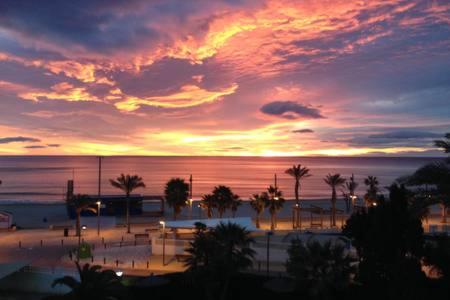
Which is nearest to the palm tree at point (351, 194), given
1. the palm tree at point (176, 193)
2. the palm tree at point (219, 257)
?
the palm tree at point (176, 193)

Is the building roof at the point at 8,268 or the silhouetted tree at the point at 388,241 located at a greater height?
the silhouetted tree at the point at 388,241

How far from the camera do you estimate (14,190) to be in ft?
448

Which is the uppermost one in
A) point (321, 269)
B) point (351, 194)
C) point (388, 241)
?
point (351, 194)

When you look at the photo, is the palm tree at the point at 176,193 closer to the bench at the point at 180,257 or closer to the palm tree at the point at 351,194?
the bench at the point at 180,257

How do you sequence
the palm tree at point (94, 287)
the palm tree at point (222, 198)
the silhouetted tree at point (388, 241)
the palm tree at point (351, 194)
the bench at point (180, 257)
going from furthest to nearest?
the palm tree at point (351, 194)
the palm tree at point (222, 198)
the bench at point (180, 257)
the silhouetted tree at point (388, 241)
the palm tree at point (94, 287)

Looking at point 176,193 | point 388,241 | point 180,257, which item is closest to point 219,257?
point 388,241

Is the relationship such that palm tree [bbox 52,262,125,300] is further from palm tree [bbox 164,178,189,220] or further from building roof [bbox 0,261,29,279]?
palm tree [bbox 164,178,189,220]

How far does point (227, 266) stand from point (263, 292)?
14.9 ft

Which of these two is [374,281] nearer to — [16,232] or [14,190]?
[16,232]

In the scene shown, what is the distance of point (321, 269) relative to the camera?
19.2 metres

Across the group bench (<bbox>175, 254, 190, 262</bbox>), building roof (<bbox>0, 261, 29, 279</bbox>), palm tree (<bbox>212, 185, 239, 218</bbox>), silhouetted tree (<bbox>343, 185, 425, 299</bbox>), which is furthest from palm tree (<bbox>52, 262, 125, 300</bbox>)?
palm tree (<bbox>212, 185, 239, 218</bbox>)

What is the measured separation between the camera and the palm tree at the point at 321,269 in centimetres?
1878

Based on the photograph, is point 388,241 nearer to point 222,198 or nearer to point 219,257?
point 219,257

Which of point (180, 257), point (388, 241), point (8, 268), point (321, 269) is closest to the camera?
point (321, 269)
